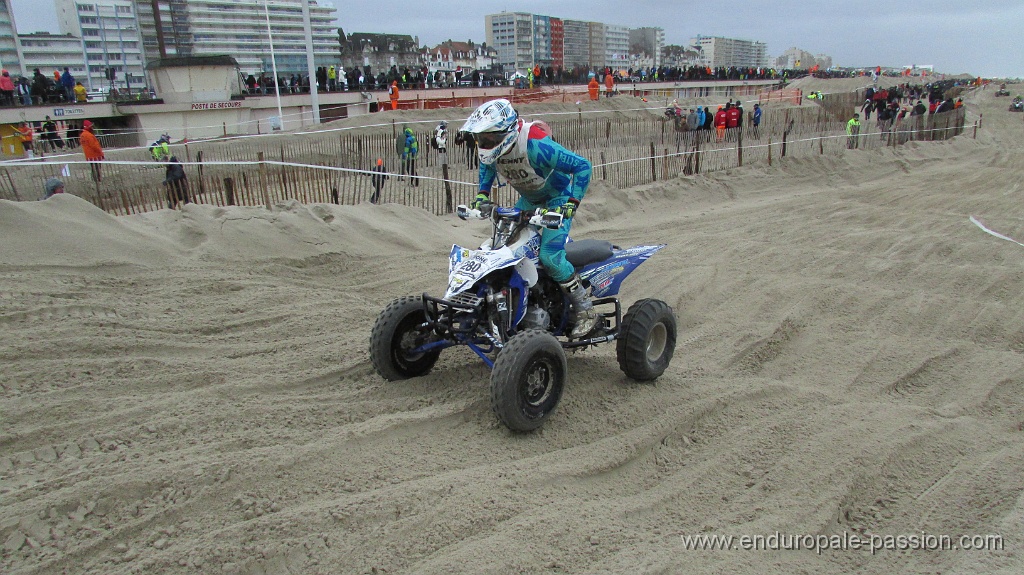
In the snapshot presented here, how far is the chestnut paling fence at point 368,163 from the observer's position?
396 inches

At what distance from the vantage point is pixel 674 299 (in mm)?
7570

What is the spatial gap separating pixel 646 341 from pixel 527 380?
1.29 m

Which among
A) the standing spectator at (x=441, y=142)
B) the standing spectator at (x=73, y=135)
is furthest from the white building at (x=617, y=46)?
the standing spectator at (x=73, y=135)

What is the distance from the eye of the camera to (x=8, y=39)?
30500 mm

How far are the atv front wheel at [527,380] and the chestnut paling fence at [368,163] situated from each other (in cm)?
645

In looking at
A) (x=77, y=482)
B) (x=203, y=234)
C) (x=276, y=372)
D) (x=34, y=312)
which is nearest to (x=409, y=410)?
(x=276, y=372)

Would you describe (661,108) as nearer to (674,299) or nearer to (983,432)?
(674,299)

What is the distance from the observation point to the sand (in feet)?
10.1

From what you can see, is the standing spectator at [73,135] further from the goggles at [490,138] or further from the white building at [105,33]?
the goggles at [490,138]

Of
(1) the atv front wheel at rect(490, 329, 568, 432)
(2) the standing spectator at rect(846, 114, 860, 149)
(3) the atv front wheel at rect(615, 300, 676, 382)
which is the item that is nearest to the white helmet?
(1) the atv front wheel at rect(490, 329, 568, 432)

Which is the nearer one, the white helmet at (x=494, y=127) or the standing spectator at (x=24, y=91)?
the white helmet at (x=494, y=127)

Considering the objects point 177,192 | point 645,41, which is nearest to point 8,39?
point 177,192

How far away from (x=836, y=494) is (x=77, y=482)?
4.16 metres

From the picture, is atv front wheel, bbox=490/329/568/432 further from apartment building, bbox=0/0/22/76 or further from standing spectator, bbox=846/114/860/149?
apartment building, bbox=0/0/22/76
